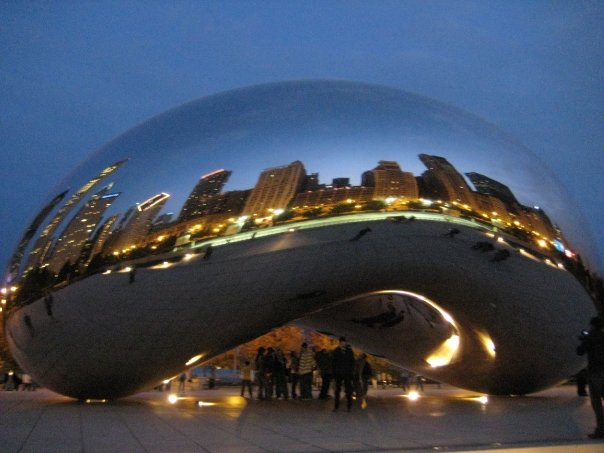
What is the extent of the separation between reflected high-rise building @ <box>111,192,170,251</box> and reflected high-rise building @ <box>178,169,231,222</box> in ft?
1.02

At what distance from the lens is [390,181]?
325 inches

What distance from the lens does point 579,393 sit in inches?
501

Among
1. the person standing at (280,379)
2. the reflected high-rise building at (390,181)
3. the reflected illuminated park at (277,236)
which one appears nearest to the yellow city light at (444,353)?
the reflected illuminated park at (277,236)

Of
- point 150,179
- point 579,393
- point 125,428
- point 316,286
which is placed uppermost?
point 150,179

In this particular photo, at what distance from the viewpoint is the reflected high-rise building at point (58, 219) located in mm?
8641

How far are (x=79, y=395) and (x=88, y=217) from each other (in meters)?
2.85

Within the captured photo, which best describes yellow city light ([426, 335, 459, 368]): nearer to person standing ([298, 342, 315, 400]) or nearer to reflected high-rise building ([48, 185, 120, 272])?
person standing ([298, 342, 315, 400])

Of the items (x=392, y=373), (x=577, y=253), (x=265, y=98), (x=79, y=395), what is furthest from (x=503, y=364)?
(x=392, y=373)

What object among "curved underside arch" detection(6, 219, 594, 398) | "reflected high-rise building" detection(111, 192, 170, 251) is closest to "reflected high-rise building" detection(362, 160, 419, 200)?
"curved underside arch" detection(6, 219, 594, 398)

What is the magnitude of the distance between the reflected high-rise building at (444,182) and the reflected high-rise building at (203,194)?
2.53 meters

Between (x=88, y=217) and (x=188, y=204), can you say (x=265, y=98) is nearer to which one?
(x=188, y=204)

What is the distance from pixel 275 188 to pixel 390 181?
1.46 meters

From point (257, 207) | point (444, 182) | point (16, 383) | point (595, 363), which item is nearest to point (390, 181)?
point (444, 182)

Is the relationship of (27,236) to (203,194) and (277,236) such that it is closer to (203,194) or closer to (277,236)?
(203,194)
